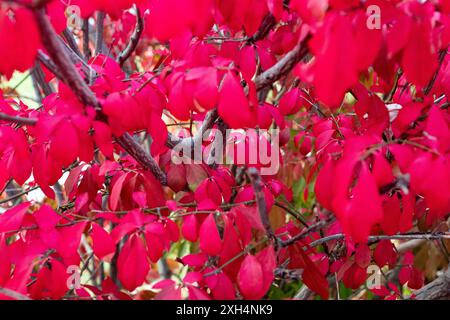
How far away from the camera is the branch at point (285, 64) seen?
0.77 meters

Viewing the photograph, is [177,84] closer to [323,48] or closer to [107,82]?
[107,82]

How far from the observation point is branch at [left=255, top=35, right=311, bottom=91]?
2.51ft

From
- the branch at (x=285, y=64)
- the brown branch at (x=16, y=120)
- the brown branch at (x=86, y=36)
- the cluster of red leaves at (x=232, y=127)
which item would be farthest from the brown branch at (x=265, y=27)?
the brown branch at (x=86, y=36)

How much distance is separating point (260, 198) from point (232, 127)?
14 cm

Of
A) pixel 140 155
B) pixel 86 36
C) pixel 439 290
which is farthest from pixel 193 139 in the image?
pixel 439 290

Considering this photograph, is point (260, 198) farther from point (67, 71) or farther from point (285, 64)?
point (67, 71)

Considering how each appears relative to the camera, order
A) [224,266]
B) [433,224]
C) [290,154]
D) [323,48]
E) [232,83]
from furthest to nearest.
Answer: [290,154] → [433,224] → [224,266] → [232,83] → [323,48]

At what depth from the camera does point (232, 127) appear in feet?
2.64

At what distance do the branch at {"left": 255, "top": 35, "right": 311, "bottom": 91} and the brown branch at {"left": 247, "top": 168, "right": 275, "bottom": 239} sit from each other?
0.64ft

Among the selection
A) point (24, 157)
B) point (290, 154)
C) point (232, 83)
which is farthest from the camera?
point (290, 154)

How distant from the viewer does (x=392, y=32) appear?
66 centimetres

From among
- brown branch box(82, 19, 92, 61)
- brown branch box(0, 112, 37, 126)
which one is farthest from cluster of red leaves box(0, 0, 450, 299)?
brown branch box(82, 19, 92, 61)
